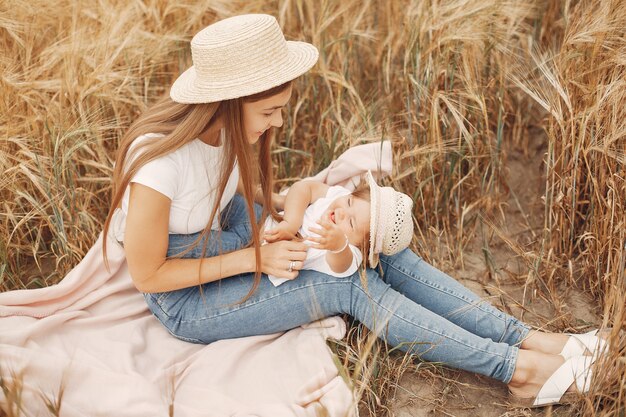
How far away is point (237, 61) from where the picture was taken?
178 cm

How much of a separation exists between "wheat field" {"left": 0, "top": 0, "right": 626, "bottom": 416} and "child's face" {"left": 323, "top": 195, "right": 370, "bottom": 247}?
0.31 meters

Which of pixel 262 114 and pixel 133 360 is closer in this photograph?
pixel 262 114

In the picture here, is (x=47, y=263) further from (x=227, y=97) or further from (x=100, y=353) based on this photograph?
(x=227, y=97)

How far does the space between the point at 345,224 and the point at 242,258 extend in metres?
0.35

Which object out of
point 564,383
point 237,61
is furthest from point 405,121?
point 564,383

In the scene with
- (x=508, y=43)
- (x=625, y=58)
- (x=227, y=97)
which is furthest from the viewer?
(x=508, y=43)

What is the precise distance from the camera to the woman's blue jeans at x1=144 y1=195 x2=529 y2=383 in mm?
1954

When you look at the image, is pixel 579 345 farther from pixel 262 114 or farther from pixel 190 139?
pixel 190 139

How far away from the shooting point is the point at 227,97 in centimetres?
175

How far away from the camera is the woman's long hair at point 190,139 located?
183cm

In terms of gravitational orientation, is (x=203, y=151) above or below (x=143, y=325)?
above

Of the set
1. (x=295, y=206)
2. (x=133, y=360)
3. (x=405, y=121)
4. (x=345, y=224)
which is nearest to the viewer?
(x=133, y=360)

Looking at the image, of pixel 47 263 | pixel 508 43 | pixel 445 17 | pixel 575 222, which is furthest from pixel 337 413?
pixel 508 43

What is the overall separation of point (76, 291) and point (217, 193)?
25.6 inches
